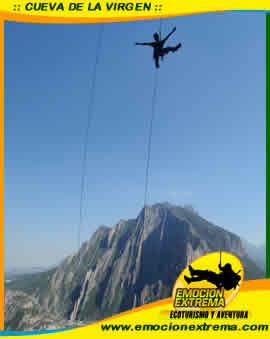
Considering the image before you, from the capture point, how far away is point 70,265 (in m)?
27.2

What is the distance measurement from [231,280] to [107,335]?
Result: 4663mm

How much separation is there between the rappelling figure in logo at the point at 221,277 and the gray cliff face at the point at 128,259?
372 inches

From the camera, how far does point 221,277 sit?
7.51 meters

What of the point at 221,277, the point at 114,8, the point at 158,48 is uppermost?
the point at 114,8

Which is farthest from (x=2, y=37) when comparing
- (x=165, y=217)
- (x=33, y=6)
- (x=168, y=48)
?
(x=165, y=217)

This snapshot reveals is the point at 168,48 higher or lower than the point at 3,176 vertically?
higher

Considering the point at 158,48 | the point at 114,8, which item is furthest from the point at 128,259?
the point at 114,8

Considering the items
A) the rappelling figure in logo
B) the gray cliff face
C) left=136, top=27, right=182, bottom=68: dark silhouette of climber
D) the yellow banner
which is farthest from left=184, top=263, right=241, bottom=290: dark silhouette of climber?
the yellow banner

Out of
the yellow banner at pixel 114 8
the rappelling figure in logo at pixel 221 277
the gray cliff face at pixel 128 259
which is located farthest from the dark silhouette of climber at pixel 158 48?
the gray cliff face at pixel 128 259

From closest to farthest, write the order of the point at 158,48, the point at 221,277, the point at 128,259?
1. the point at 221,277
2. the point at 158,48
3. the point at 128,259

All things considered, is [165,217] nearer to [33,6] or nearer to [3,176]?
[3,176]

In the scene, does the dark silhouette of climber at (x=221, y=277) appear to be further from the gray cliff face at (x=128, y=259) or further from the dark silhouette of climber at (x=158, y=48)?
the gray cliff face at (x=128, y=259)

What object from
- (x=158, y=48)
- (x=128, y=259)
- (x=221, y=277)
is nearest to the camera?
(x=221, y=277)

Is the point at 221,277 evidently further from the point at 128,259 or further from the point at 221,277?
the point at 128,259
